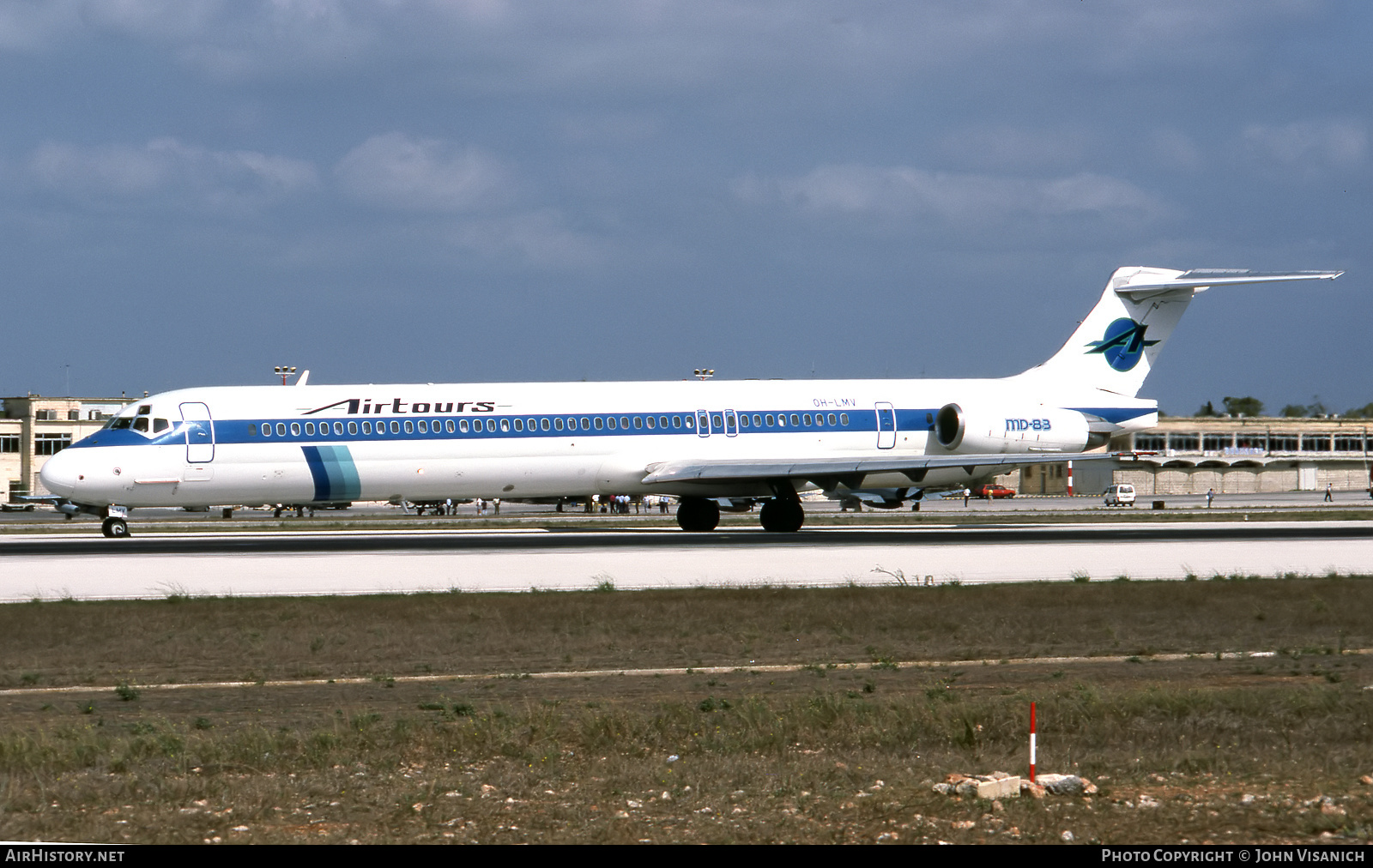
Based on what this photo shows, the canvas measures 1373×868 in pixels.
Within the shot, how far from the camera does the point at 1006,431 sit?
39.8 metres

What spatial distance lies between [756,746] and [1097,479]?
357ft

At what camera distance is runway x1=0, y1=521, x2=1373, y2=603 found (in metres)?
24.0

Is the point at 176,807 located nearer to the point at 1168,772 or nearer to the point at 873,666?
the point at 1168,772

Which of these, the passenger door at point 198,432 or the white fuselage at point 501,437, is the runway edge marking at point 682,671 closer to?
the passenger door at point 198,432

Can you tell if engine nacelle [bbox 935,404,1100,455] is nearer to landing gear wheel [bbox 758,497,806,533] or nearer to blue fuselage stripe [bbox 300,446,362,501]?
landing gear wheel [bbox 758,497,806,533]

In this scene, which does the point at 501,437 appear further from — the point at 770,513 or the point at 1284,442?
the point at 1284,442

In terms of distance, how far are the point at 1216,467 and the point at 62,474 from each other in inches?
4305

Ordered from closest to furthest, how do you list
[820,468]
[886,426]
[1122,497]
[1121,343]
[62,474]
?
[62,474] → [820,468] → [886,426] → [1121,343] → [1122,497]

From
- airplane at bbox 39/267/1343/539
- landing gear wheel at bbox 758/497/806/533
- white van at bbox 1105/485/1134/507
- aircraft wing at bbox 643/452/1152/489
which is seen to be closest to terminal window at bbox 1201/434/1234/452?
white van at bbox 1105/485/1134/507

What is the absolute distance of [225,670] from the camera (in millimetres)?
15859

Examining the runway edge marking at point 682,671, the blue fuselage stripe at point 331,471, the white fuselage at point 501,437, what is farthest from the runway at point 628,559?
the runway edge marking at point 682,671

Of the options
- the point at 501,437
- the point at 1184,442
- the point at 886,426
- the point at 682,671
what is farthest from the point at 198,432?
the point at 1184,442

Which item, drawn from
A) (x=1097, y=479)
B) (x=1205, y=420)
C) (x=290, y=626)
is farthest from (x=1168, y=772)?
(x=1205, y=420)

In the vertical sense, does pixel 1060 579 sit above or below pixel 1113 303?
below
